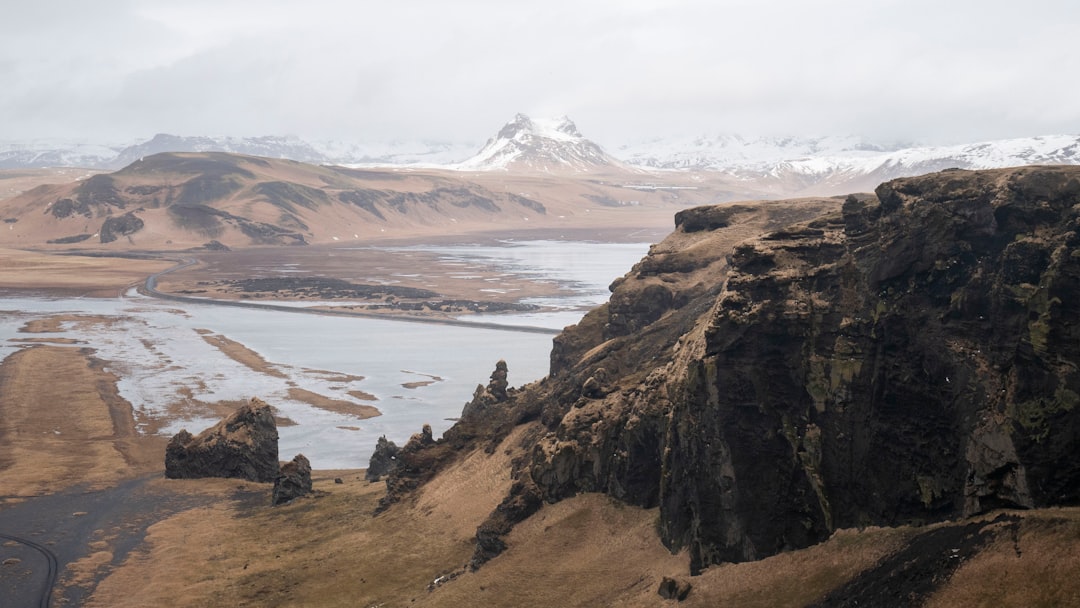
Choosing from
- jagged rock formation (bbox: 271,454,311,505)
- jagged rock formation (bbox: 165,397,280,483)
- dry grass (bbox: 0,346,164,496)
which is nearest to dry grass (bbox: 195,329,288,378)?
dry grass (bbox: 0,346,164,496)

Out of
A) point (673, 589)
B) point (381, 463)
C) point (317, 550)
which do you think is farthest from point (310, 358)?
→ point (673, 589)

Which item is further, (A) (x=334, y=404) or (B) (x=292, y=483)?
(A) (x=334, y=404)

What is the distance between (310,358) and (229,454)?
173ft

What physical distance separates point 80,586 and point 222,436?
72.9 ft

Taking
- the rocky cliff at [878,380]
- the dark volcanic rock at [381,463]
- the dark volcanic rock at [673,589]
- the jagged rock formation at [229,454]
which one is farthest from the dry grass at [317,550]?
the dark volcanic rock at [673,589]

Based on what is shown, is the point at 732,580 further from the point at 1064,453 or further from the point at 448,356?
the point at 448,356

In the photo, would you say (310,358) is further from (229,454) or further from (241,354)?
(229,454)

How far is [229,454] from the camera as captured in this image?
68.9 m

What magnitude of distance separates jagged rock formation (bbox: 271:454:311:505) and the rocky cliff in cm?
2260

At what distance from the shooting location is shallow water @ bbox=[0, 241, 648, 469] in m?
87.6

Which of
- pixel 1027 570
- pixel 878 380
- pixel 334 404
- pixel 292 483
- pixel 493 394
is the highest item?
pixel 878 380

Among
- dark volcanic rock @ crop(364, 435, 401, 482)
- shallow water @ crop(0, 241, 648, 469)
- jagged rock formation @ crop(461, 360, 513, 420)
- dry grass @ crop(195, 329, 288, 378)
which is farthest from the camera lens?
dry grass @ crop(195, 329, 288, 378)

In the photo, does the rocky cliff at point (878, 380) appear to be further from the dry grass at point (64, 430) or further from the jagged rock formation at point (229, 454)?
the dry grass at point (64, 430)

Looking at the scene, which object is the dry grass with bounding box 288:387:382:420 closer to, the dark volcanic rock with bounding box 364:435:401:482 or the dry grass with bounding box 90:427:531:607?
the dark volcanic rock with bounding box 364:435:401:482
